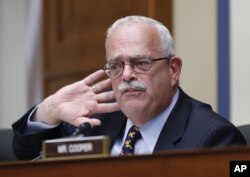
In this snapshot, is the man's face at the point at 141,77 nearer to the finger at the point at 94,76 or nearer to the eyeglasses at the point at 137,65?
the eyeglasses at the point at 137,65

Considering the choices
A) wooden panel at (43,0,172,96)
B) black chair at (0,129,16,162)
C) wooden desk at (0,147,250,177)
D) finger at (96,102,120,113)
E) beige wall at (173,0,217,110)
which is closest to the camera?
wooden desk at (0,147,250,177)

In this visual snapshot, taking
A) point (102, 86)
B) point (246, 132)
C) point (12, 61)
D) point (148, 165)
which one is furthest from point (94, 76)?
point (12, 61)

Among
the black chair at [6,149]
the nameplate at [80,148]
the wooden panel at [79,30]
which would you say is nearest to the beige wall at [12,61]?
the wooden panel at [79,30]

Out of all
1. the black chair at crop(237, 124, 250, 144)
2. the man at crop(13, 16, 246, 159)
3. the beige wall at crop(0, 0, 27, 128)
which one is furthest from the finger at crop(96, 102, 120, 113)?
the beige wall at crop(0, 0, 27, 128)

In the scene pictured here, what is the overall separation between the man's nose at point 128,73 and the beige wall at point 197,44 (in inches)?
31.8

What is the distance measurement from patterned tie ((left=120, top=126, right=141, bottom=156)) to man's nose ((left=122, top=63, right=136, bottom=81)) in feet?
0.64

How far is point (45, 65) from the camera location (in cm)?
402

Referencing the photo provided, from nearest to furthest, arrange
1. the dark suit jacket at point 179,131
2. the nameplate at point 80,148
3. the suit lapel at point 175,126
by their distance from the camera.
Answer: the nameplate at point 80,148 → the dark suit jacket at point 179,131 → the suit lapel at point 175,126

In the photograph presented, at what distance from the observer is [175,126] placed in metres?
2.12

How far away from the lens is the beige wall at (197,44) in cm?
291

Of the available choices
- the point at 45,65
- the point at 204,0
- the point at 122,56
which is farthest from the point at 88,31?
the point at 122,56

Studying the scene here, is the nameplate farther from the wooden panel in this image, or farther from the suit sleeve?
the wooden panel

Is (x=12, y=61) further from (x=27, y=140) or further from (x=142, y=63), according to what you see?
(x=142, y=63)

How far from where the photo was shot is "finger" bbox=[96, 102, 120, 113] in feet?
7.70
